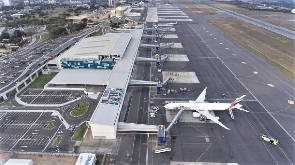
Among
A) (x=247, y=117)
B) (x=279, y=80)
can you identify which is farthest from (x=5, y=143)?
(x=279, y=80)

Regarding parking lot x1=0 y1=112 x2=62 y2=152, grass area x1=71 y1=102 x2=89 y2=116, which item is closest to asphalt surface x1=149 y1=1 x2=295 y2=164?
grass area x1=71 y1=102 x2=89 y2=116

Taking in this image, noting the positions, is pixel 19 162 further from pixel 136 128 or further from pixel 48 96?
pixel 48 96

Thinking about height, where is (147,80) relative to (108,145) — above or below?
above

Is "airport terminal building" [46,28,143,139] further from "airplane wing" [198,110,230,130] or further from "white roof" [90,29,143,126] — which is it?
"airplane wing" [198,110,230,130]

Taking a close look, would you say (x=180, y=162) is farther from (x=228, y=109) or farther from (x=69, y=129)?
(x=69, y=129)

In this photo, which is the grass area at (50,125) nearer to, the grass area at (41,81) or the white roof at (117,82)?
the white roof at (117,82)

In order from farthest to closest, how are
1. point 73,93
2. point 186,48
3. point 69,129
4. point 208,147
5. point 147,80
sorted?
point 186,48 → point 147,80 → point 73,93 → point 69,129 → point 208,147

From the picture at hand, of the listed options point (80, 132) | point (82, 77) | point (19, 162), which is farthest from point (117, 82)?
point (19, 162)

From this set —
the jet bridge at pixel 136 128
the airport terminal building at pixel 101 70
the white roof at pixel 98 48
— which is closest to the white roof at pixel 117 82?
the airport terminal building at pixel 101 70
